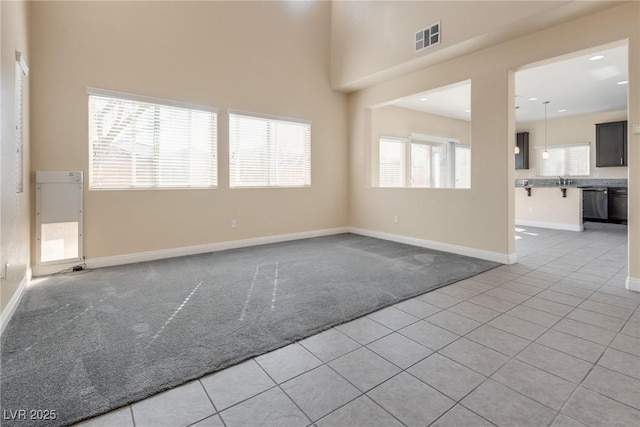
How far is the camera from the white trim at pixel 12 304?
2315mm

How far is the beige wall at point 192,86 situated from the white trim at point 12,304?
0.77 m

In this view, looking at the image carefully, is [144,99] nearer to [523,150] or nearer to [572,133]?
[523,150]

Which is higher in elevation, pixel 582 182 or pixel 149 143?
pixel 149 143

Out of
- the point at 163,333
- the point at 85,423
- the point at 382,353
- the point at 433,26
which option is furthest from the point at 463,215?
the point at 85,423

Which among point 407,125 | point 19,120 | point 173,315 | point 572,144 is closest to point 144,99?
point 19,120

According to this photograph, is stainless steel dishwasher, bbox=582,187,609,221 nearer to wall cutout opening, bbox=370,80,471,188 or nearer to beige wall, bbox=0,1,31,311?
wall cutout opening, bbox=370,80,471,188

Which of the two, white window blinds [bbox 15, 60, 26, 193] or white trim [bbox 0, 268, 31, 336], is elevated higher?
white window blinds [bbox 15, 60, 26, 193]

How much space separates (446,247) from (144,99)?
479cm

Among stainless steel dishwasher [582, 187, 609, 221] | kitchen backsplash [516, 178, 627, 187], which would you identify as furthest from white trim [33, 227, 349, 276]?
stainless steel dishwasher [582, 187, 609, 221]

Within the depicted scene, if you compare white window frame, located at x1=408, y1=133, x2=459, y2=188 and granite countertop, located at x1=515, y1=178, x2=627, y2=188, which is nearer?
granite countertop, located at x1=515, y1=178, x2=627, y2=188

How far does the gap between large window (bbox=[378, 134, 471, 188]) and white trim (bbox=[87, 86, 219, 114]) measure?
12.1 feet

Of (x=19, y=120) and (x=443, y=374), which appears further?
(x=19, y=120)

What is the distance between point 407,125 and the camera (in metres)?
7.85

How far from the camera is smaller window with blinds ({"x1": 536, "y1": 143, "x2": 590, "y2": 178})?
8452 mm
